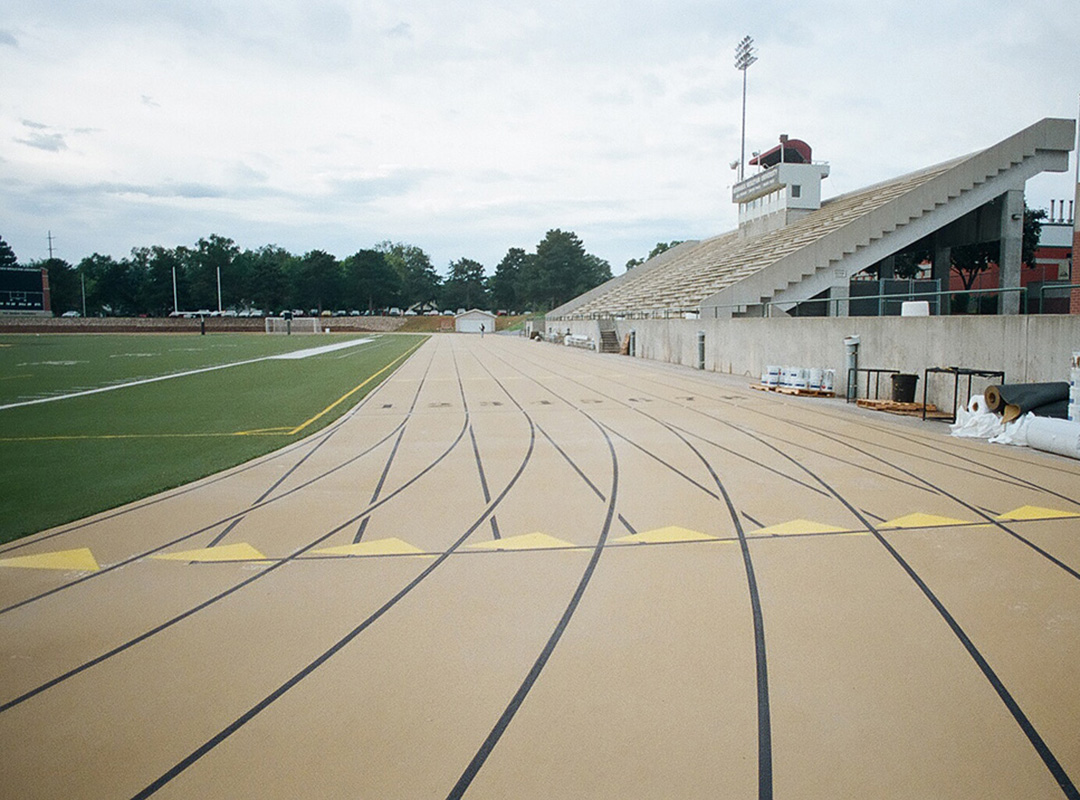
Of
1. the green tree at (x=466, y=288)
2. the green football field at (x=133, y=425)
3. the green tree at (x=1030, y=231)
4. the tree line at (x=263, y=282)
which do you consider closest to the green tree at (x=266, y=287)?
the tree line at (x=263, y=282)

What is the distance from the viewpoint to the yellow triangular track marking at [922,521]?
6.36 m

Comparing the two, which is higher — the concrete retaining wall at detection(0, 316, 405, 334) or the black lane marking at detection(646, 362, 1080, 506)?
the concrete retaining wall at detection(0, 316, 405, 334)

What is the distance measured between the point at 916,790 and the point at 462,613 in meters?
2.61

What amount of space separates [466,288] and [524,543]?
135152 mm

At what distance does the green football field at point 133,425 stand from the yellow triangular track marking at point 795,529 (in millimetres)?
6099

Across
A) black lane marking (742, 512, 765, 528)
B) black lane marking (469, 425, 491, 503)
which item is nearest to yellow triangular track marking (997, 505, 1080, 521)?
black lane marking (742, 512, 765, 528)

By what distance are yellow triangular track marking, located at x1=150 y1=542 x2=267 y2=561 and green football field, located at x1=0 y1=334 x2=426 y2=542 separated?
5.53 feet

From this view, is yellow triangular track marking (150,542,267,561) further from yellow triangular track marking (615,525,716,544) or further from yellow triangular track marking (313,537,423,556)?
yellow triangular track marking (615,525,716,544)

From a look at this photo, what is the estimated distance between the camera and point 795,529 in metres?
6.28

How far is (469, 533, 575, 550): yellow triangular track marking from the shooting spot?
Result: 19.3 ft

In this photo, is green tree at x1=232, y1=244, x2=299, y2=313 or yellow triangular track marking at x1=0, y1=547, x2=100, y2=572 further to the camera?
green tree at x1=232, y1=244, x2=299, y2=313

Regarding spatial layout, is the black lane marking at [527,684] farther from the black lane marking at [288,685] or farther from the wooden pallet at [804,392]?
the wooden pallet at [804,392]

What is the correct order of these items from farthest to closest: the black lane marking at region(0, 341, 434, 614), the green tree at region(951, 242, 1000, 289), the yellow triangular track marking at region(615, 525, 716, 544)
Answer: the green tree at region(951, 242, 1000, 289)
the yellow triangular track marking at region(615, 525, 716, 544)
the black lane marking at region(0, 341, 434, 614)

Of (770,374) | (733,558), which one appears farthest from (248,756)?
(770,374)
